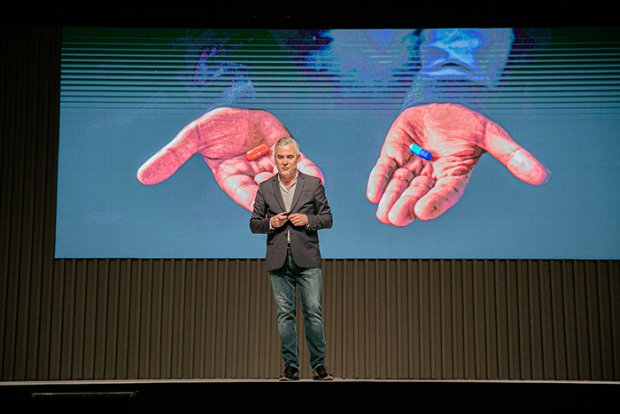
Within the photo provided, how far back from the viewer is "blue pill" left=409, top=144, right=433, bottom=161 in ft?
16.2

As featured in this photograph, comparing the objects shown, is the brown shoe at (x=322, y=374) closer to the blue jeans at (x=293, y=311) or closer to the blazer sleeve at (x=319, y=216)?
the blue jeans at (x=293, y=311)

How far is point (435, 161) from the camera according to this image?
4.95 m

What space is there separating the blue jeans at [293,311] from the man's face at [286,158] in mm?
408

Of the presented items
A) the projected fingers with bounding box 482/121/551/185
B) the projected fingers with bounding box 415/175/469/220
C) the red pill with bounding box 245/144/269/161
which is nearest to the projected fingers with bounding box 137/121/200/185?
the red pill with bounding box 245/144/269/161

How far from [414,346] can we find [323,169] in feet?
4.34

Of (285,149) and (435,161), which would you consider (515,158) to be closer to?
(435,161)

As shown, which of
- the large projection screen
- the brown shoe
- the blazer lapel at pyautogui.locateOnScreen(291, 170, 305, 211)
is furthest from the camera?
the large projection screen

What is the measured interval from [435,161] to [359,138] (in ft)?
1.73

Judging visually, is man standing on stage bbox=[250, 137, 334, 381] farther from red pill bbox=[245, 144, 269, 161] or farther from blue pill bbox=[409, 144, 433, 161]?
blue pill bbox=[409, 144, 433, 161]
